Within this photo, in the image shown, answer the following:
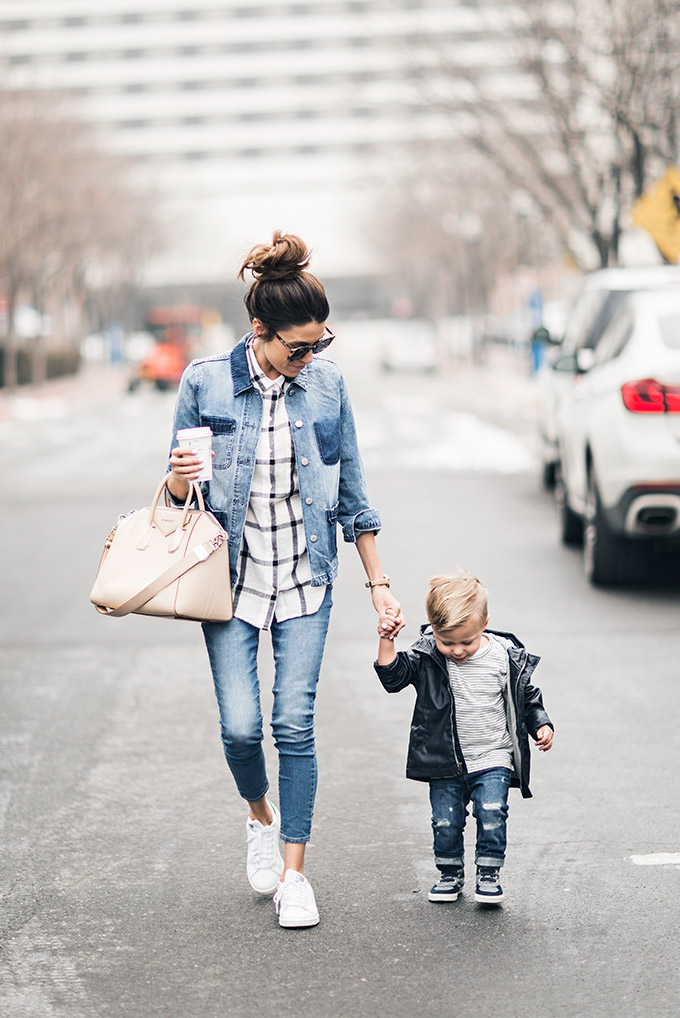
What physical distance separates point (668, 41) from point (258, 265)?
18.9 metres

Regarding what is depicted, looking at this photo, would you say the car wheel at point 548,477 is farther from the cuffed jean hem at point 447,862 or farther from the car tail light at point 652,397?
the cuffed jean hem at point 447,862

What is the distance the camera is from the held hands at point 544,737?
4.26 m

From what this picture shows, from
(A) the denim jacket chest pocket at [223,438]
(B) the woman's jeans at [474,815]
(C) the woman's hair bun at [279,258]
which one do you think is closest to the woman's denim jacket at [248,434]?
(A) the denim jacket chest pocket at [223,438]

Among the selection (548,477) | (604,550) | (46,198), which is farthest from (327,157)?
(604,550)

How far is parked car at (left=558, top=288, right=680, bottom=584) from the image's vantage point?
29.7 feet

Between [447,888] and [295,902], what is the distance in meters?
0.43

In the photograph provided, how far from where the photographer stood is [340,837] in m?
5.04

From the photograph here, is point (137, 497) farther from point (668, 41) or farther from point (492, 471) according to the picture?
point (668, 41)

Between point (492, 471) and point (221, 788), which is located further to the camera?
point (492, 471)

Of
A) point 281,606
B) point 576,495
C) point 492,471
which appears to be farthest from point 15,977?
point 492,471

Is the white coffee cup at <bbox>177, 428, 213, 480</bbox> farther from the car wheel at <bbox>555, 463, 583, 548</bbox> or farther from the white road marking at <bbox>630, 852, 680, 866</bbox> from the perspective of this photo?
the car wheel at <bbox>555, 463, 583, 548</bbox>

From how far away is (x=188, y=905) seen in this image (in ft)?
14.5

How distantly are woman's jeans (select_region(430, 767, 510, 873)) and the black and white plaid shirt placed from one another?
626 mm

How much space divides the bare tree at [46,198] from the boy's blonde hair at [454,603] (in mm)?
38043
